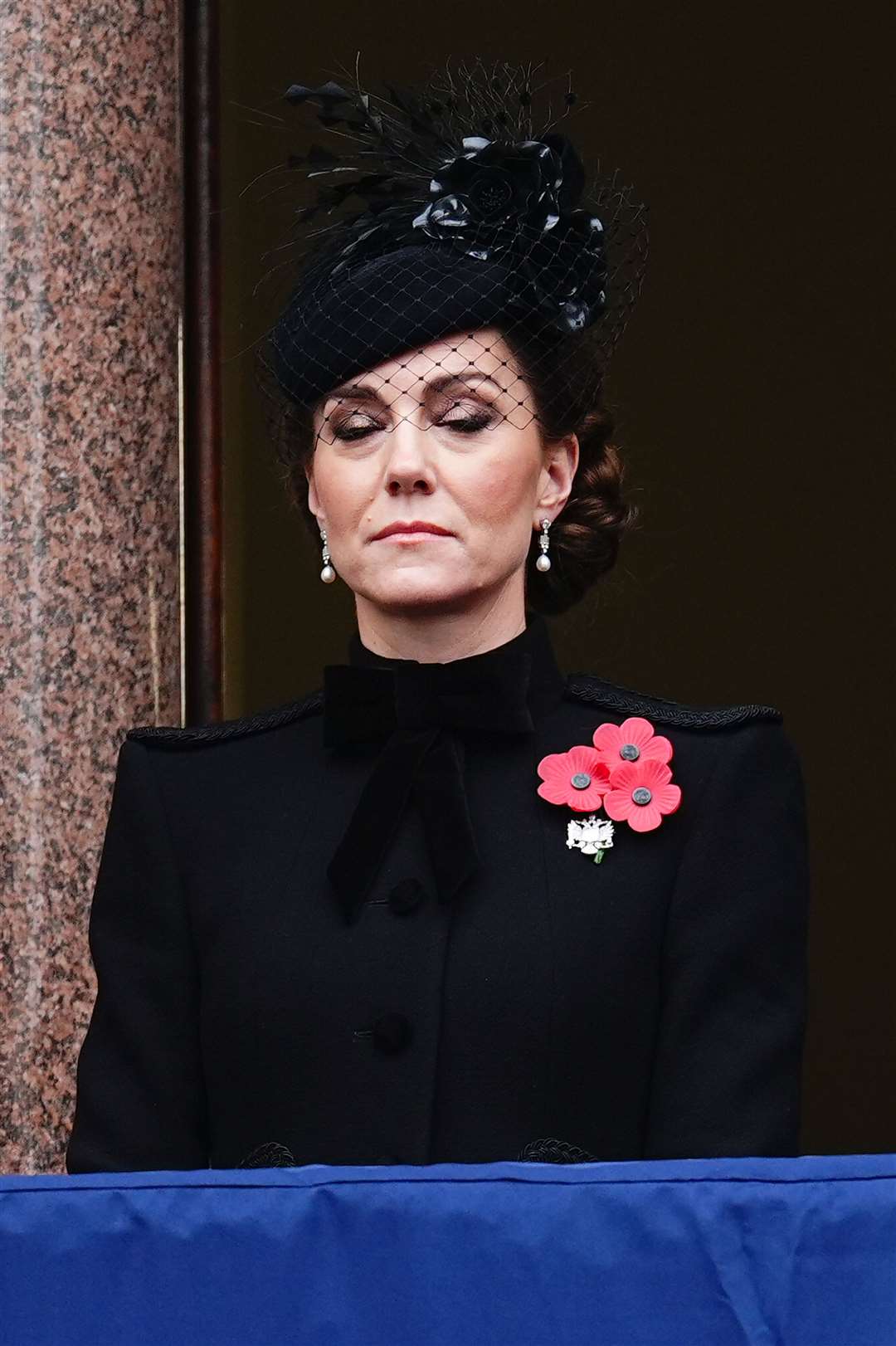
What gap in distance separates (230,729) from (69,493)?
0.58 m

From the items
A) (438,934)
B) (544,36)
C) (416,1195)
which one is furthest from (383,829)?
(544,36)

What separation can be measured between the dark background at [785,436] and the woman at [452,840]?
242cm

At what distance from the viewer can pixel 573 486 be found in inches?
101

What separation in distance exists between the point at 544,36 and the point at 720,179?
0.56 meters

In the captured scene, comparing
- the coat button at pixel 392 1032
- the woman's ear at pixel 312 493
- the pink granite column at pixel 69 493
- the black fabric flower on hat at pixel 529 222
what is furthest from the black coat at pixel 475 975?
the pink granite column at pixel 69 493

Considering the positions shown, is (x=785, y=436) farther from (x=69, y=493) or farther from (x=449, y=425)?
(x=449, y=425)

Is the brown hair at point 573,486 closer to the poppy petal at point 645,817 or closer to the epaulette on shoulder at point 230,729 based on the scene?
the epaulette on shoulder at point 230,729

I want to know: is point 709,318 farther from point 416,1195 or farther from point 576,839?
point 416,1195

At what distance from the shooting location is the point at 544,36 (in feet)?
15.4

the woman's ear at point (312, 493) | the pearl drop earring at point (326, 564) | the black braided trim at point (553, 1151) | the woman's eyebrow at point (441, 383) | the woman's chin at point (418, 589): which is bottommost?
the black braided trim at point (553, 1151)

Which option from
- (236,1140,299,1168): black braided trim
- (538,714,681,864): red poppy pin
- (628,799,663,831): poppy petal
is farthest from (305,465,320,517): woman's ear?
(236,1140,299,1168): black braided trim

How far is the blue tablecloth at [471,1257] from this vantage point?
5.57 feet

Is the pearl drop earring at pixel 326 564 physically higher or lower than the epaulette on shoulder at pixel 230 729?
higher

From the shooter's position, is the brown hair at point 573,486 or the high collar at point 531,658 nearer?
the high collar at point 531,658
